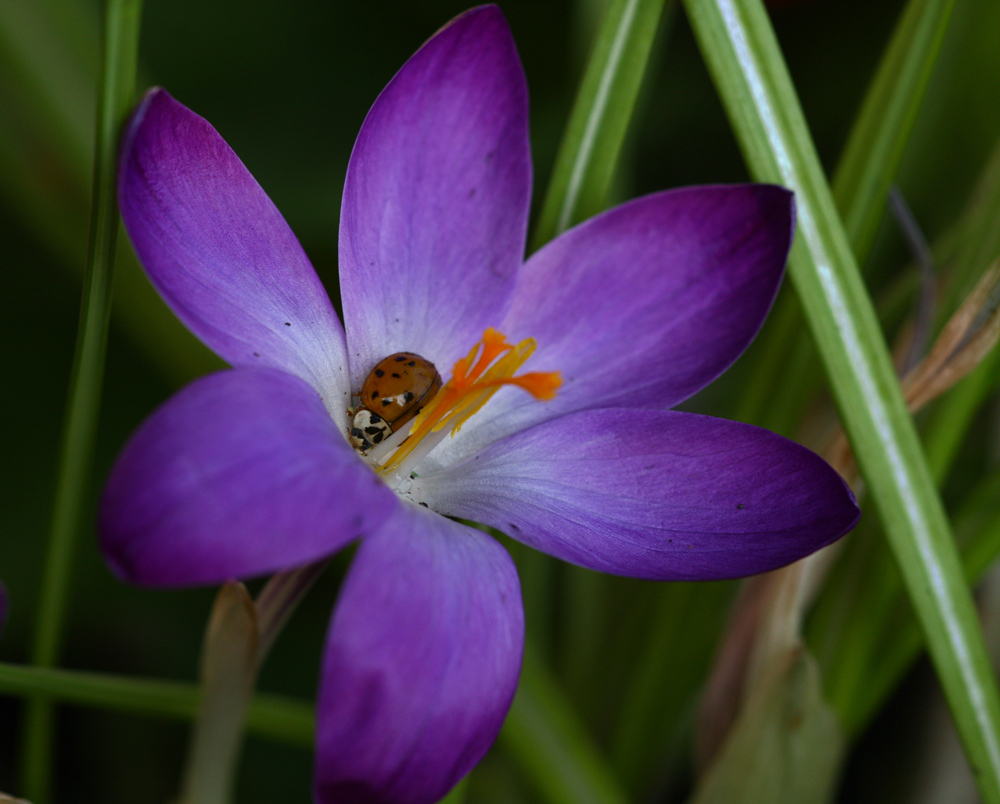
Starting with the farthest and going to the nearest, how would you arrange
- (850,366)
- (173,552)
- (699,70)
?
(699,70), (850,366), (173,552)

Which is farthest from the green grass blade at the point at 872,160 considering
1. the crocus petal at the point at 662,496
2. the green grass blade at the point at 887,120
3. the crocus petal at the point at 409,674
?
the crocus petal at the point at 409,674

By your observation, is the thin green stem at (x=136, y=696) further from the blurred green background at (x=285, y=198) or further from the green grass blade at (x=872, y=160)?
the green grass blade at (x=872, y=160)

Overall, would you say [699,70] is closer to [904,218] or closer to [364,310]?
[904,218]

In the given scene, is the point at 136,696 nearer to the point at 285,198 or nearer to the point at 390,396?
the point at 390,396

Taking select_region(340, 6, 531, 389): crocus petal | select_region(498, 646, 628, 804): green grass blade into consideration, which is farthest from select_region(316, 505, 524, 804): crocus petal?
select_region(498, 646, 628, 804): green grass blade

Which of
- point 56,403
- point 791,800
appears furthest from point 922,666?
point 56,403

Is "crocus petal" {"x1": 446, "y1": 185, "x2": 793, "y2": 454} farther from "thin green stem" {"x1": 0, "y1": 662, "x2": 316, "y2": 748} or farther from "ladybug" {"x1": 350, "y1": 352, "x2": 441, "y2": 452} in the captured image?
"thin green stem" {"x1": 0, "y1": 662, "x2": 316, "y2": 748}

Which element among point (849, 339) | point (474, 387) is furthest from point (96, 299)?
point (849, 339)
